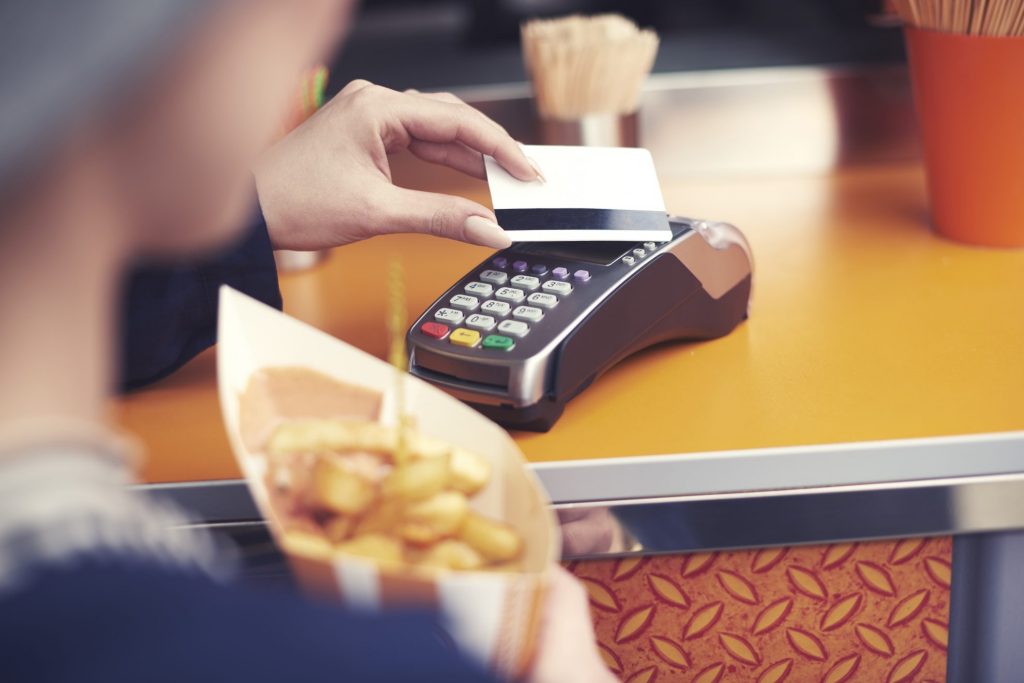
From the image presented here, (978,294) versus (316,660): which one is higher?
(316,660)

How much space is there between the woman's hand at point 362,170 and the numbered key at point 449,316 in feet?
0.25

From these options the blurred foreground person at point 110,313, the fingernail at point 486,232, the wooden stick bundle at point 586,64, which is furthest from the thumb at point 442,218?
the blurred foreground person at point 110,313

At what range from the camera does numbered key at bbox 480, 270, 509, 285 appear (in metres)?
0.94

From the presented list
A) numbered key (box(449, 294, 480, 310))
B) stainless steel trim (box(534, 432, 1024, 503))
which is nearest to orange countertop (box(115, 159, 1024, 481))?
stainless steel trim (box(534, 432, 1024, 503))

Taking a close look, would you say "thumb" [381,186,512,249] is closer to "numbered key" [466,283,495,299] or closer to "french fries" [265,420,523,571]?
"numbered key" [466,283,495,299]

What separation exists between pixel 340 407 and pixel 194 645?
0.31m

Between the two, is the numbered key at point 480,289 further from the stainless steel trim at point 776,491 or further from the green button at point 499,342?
the stainless steel trim at point 776,491

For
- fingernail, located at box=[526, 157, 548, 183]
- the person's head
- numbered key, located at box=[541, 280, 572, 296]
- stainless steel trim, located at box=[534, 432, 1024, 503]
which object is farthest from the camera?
fingernail, located at box=[526, 157, 548, 183]

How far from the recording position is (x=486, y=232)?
933 millimetres

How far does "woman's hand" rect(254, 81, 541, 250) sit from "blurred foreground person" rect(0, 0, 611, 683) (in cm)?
51

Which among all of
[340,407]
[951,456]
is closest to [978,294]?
[951,456]

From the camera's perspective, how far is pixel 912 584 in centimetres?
86

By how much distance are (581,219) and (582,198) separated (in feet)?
0.12

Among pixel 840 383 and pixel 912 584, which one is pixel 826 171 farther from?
pixel 912 584
